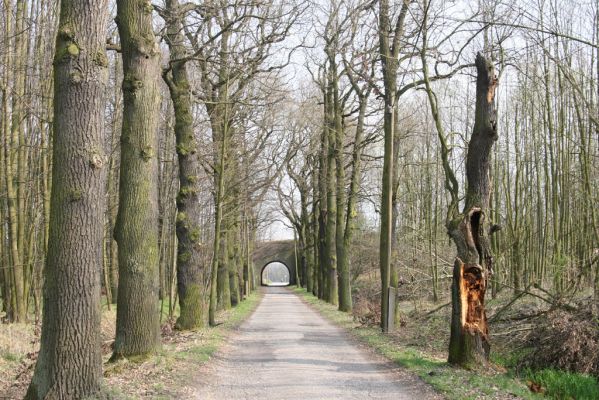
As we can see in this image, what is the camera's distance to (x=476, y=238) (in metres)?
10.5

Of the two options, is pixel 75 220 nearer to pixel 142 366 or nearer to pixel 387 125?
pixel 142 366

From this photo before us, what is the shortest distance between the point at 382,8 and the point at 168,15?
621cm

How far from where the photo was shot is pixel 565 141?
17.9 m

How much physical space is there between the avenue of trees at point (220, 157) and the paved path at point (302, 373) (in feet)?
4.59

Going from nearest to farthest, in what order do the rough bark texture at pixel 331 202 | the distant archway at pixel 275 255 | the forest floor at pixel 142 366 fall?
the forest floor at pixel 142 366 → the rough bark texture at pixel 331 202 → the distant archway at pixel 275 255

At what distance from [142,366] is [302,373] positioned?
7.92ft

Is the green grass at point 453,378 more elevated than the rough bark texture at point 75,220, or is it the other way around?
the rough bark texture at point 75,220

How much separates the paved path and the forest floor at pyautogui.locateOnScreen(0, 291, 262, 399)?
11.9 inches

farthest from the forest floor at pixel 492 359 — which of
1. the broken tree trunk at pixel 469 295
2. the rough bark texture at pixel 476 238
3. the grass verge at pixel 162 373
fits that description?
the grass verge at pixel 162 373

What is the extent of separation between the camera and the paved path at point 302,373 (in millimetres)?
8078

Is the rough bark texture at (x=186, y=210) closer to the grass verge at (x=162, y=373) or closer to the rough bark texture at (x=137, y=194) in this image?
the grass verge at (x=162, y=373)

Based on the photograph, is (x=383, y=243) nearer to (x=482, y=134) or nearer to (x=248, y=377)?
(x=482, y=134)

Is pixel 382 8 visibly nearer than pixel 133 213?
No

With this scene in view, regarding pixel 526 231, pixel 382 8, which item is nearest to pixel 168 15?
pixel 382 8
